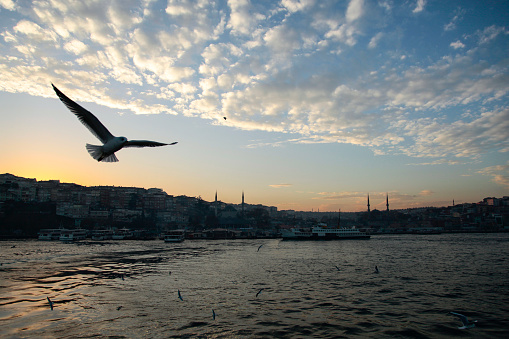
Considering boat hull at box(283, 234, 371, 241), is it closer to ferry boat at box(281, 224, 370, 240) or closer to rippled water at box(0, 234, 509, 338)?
ferry boat at box(281, 224, 370, 240)

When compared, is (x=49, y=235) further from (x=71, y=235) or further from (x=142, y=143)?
(x=142, y=143)

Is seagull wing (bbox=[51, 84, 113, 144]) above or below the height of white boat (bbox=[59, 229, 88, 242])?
above

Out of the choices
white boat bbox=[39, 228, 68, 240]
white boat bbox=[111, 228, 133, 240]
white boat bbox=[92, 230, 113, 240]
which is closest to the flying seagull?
white boat bbox=[39, 228, 68, 240]

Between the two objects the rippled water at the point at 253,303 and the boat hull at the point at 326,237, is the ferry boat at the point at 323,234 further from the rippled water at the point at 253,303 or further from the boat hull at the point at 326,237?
the rippled water at the point at 253,303

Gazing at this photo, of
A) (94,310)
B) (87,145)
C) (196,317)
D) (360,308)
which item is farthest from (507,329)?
(94,310)

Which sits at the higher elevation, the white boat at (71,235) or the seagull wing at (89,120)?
the seagull wing at (89,120)

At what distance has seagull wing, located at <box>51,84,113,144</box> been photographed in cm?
640

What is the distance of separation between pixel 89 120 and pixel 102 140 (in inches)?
21.9

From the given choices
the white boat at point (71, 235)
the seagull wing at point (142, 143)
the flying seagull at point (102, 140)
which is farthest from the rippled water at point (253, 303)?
the white boat at point (71, 235)

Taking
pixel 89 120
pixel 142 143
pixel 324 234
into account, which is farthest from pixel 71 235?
pixel 142 143

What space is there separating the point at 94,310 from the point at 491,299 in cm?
1656

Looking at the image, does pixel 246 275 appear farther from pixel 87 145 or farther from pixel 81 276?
pixel 87 145

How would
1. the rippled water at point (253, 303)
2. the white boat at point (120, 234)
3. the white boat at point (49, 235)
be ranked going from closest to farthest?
the rippled water at point (253, 303)
the white boat at point (49, 235)
the white boat at point (120, 234)

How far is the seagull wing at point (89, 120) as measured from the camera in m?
6.40
